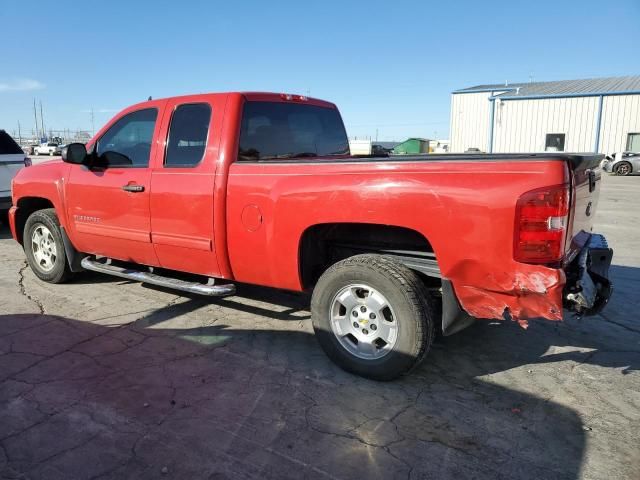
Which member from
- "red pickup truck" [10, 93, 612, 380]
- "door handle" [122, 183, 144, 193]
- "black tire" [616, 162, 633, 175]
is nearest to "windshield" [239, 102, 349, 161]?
"red pickup truck" [10, 93, 612, 380]

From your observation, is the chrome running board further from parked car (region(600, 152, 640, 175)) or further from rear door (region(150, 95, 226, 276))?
parked car (region(600, 152, 640, 175))

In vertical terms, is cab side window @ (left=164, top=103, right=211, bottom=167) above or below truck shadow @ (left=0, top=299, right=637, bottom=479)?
above

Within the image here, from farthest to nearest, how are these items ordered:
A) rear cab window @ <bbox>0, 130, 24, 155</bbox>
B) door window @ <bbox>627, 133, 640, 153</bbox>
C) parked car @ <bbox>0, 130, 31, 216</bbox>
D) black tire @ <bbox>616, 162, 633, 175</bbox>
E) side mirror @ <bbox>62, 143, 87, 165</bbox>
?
door window @ <bbox>627, 133, 640, 153</bbox> → black tire @ <bbox>616, 162, 633, 175</bbox> → rear cab window @ <bbox>0, 130, 24, 155</bbox> → parked car @ <bbox>0, 130, 31, 216</bbox> → side mirror @ <bbox>62, 143, 87, 165</bbox>

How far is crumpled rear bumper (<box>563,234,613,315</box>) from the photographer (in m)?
3.06

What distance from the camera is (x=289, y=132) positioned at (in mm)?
4680

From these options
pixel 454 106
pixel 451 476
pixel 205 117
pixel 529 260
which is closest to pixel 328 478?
pixel 451 476

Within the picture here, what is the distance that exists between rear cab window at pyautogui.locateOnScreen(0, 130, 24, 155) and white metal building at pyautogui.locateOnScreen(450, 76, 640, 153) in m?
30.4

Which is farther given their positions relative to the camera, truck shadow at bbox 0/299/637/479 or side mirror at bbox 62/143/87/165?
side mirror at bbox 62/143/87/165

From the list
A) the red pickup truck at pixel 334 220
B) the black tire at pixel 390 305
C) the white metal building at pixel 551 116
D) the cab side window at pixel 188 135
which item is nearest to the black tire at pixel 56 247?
the red pickup truck at pixel 334 220

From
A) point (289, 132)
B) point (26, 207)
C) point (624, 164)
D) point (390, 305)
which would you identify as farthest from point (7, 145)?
point (624, 164)

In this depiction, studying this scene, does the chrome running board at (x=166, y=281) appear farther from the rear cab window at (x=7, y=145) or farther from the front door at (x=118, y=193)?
the rear cab window at (x=7, y=145)

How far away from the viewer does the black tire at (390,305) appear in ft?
10.7

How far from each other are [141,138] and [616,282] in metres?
5.51

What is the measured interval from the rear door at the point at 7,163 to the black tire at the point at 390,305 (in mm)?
7690
